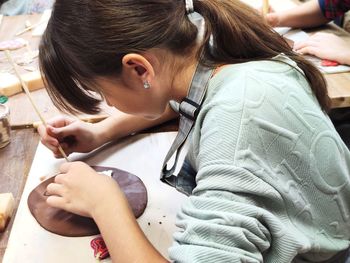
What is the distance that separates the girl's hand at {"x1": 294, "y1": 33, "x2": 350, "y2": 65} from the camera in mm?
1226

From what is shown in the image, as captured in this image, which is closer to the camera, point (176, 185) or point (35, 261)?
point (35, 261)

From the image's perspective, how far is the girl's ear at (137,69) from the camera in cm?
70

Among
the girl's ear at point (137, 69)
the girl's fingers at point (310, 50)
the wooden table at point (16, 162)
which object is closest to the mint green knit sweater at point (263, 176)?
the girl's ear at point (137, 69)

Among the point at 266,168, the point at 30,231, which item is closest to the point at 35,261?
the point at 30,231

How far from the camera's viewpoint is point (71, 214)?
2.72 feet

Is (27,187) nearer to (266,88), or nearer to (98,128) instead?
(98,128)

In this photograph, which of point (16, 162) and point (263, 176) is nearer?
point (263, 176)

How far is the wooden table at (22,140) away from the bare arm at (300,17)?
0.40m

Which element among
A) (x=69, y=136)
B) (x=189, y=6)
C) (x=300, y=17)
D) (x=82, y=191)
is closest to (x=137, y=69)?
(x=189, y=6)

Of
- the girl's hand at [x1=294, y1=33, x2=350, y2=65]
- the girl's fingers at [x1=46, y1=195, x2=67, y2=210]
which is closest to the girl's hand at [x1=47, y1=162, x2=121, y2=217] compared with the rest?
the girl's fingers at [x1=46, y1=195, x2=67, y2=210]

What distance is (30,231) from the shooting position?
81cm

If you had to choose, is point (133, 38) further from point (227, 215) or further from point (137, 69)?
point (227, 215)

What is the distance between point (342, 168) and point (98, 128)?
23.1 inches

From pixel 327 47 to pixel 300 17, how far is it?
27cm
